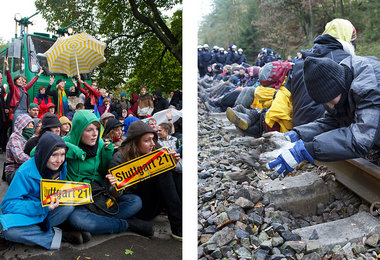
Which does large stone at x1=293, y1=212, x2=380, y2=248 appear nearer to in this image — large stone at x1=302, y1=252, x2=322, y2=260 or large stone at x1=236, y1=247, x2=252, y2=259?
large stone at x1=302, y1=252, x2=322, y2=260

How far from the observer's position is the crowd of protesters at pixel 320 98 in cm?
158

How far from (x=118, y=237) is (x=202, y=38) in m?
1.27

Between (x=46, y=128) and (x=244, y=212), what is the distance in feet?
4.03

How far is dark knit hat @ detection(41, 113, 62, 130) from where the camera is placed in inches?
68.8

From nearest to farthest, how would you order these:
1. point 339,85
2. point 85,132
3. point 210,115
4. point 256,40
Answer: point 339,85, point 85,132, point 256,40, point 210,115

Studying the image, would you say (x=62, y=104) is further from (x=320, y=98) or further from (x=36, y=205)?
(x=320, y=98)

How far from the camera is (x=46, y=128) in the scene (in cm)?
174

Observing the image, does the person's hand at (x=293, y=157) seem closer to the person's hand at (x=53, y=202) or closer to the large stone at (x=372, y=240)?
the large stone at (x=372, y=240)

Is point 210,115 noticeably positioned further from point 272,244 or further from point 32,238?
point 32,238

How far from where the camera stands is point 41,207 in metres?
1.77

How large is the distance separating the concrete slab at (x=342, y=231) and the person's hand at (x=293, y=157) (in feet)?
1.28

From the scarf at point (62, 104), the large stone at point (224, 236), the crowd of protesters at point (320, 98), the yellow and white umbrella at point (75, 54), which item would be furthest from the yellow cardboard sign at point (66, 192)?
the crowd of protesters at point (320, 98)

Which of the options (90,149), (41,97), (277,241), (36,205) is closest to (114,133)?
(90,149)

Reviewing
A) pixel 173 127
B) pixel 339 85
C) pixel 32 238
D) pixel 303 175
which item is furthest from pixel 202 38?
pixel 32 238
